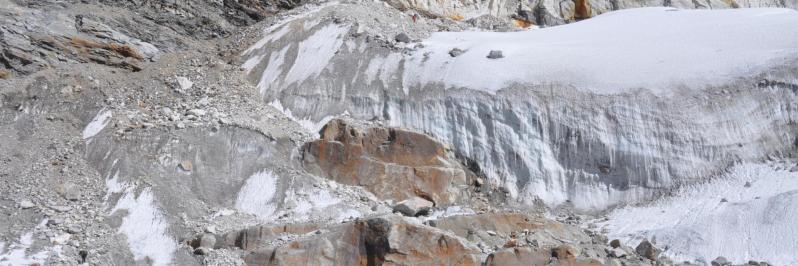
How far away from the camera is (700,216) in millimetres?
14711

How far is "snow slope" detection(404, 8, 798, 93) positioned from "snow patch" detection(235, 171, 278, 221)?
15.7 ft

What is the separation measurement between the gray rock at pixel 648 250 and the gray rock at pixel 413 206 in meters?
4.12

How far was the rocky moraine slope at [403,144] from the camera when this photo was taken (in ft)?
45.7

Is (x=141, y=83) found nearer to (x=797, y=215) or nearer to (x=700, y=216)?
(x=700, y=216)

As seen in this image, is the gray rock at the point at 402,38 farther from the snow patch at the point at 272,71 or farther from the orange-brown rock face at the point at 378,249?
the orange-brown rock face at the point at 378,249

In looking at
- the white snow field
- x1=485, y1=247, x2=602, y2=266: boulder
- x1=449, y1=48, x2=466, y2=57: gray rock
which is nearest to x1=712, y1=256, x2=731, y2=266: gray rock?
the white snow field

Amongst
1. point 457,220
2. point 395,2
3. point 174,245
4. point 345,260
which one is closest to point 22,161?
point 174,245

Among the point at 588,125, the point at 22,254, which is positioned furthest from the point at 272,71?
the point at 22,254

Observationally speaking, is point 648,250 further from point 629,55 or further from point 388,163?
Result: point 629,55

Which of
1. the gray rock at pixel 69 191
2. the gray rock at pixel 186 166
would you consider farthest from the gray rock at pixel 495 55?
the gray rock at pixel 69 191

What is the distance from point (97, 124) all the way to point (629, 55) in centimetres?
1277

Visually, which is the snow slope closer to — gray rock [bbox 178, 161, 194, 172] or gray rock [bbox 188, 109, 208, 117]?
gray rock [bbox 188, 109, 208, 117]

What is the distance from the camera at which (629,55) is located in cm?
1847

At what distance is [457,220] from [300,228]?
296 centimetres
